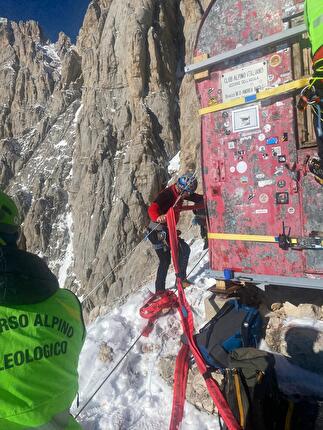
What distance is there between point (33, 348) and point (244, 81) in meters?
4.90

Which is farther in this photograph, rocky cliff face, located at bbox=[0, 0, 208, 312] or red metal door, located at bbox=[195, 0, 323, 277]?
rocky cliff face, located at bbox=[0, 0, 208, 312]

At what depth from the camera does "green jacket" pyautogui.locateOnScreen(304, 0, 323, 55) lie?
2.94 metres

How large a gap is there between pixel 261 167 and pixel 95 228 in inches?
1285

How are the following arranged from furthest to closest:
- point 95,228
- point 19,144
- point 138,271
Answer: point 19,144 < point 95,228 < point 138,271

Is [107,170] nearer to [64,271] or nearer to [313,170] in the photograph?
[64,271]

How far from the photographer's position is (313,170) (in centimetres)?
464

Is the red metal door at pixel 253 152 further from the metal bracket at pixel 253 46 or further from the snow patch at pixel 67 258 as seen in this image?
the snow patch at pixel 67 258

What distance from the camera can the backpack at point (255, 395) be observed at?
346 cm

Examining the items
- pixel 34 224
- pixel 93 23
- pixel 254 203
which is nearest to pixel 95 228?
pixel 34 224

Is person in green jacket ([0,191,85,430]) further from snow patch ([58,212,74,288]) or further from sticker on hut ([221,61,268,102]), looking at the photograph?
snow patch ([58,212,74,288])

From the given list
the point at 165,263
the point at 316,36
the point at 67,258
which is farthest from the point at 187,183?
the point at 67,258

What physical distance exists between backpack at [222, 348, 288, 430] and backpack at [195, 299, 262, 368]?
2.36 feet

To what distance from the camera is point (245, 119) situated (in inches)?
212

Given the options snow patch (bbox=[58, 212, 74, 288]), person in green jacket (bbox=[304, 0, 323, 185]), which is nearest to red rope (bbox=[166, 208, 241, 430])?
person in green jacket (bbox=[304, 0, 323, 185])
